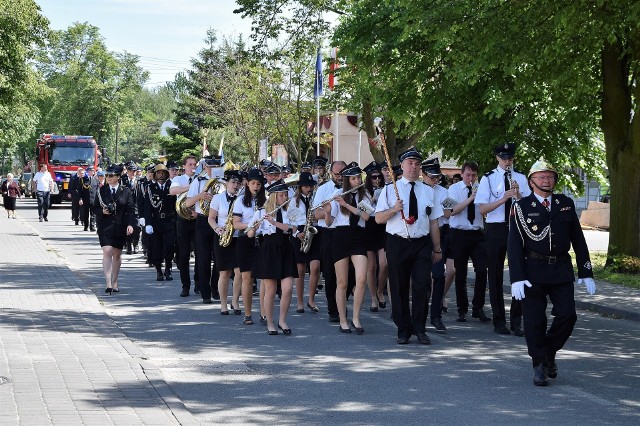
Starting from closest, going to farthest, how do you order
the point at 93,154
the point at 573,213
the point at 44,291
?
the point at 573,213 < the point at 44,291 < the point at 93,154

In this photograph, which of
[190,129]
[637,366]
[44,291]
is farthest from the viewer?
[190,129]

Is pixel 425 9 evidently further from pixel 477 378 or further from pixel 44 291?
pixel 477 378

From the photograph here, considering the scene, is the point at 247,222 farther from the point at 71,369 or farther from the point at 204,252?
the point at 71,369

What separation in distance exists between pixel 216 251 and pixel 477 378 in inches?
219

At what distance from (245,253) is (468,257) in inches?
105

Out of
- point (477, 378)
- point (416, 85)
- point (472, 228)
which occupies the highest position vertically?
point (416, 85)

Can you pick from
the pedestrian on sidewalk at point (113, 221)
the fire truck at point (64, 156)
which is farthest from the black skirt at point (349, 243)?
the fire truck at point (64, 156)

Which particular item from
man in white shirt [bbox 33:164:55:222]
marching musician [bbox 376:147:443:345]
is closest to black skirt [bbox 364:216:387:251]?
marching musician [bbox 376:147:443:345]

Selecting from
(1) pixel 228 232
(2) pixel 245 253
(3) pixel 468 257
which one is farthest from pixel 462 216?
(1) pixel 228 232

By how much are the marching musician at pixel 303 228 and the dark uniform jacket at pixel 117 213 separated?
9.85ft

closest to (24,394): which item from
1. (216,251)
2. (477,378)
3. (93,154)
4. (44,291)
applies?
(477,378)

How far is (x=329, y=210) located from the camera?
1312 cm

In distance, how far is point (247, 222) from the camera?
1336 cm

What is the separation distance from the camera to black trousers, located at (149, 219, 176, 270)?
18.7m
